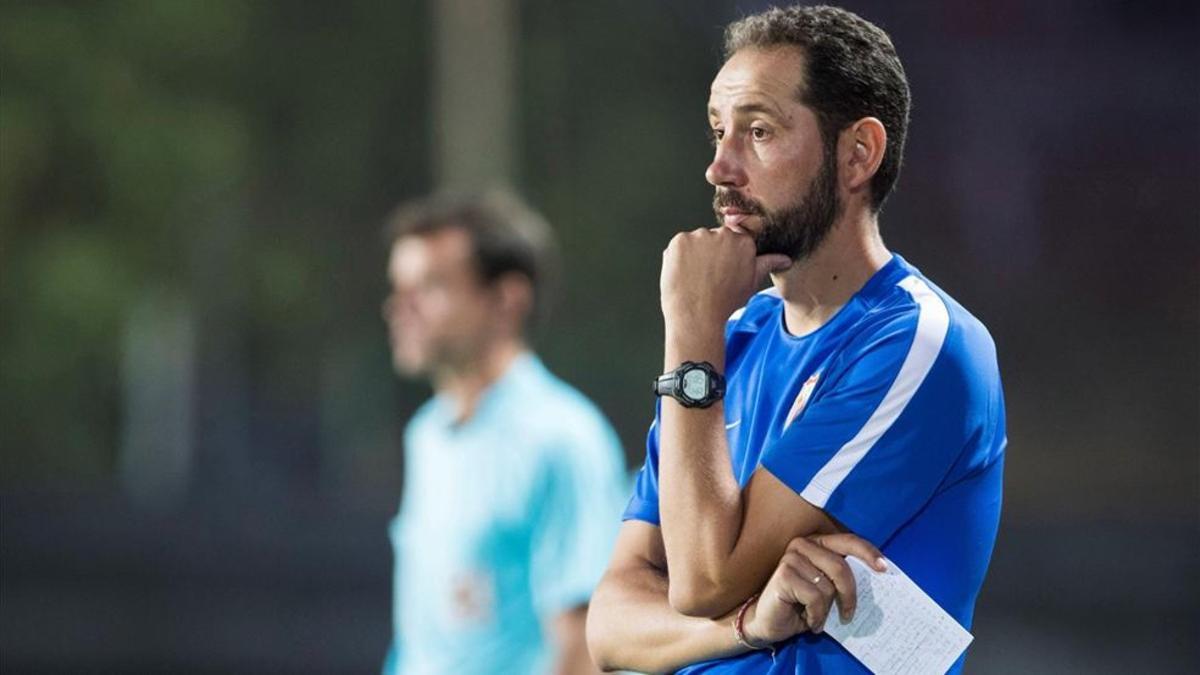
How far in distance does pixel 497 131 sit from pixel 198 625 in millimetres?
11024

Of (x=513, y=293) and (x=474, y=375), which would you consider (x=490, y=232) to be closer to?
(x=513, y=293)

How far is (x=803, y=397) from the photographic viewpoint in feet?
10.4

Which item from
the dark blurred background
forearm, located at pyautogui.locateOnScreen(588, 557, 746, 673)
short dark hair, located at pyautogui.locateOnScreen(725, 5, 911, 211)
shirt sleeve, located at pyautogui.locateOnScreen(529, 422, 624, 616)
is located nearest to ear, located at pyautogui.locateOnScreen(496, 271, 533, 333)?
shirt sleeve, located at pyautogui.locateOnScreen(529, 422, 624, 616)

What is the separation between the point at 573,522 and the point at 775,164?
2.58 meters

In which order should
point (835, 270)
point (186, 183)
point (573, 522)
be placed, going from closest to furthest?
point (835, 270), point (573, 522), point (186, 183)

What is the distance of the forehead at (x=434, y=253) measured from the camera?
244 inches

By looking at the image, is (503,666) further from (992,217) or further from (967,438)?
(992,217)

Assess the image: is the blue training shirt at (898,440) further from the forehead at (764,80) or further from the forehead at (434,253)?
the forehead at (434,253)

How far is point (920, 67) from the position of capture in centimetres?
1750

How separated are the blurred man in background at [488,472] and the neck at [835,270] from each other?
2296 millimetres

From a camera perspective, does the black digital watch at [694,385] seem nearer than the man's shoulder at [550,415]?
Yes

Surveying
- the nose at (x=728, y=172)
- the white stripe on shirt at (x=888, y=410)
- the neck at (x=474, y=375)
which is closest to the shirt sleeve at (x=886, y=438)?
the white stripe on shirt at (x=888, y=410)

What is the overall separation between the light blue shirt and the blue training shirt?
7.70 ft

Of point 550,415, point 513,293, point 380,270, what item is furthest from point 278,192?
point 550,415
